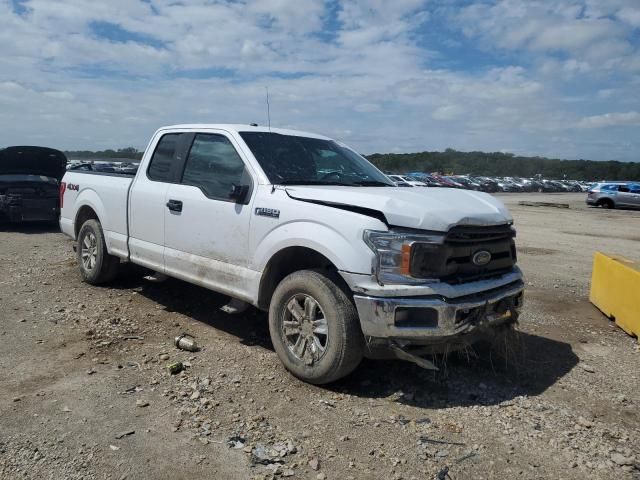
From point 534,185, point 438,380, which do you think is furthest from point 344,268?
point 534,185

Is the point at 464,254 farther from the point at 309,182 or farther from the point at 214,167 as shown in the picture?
the point at 214,167

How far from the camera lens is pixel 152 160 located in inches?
230

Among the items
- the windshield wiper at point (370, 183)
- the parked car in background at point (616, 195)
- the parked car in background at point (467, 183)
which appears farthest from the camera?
the parked car in background at point (467, 183)

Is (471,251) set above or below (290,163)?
below

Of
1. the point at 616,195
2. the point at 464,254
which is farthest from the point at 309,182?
the point at 616,195

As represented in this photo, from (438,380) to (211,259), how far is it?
2137mm

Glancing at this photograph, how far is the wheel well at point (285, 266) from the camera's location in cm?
432

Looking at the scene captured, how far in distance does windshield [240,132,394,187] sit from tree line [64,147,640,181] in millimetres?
103307

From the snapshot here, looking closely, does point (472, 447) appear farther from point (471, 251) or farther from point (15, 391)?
point (15, 391)

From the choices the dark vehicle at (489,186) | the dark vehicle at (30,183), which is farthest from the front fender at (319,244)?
the dark vehicle at (489,186)

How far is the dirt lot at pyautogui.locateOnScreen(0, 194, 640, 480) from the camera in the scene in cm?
311

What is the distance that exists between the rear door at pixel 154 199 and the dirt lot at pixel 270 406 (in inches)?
25.8

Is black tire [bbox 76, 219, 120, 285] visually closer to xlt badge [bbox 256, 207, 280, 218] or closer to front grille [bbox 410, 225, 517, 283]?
xlt badge [bbox 256, 207, 280, 218]

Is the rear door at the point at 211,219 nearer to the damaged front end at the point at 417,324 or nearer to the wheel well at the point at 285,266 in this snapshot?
the wheel well at the point at 285,266
